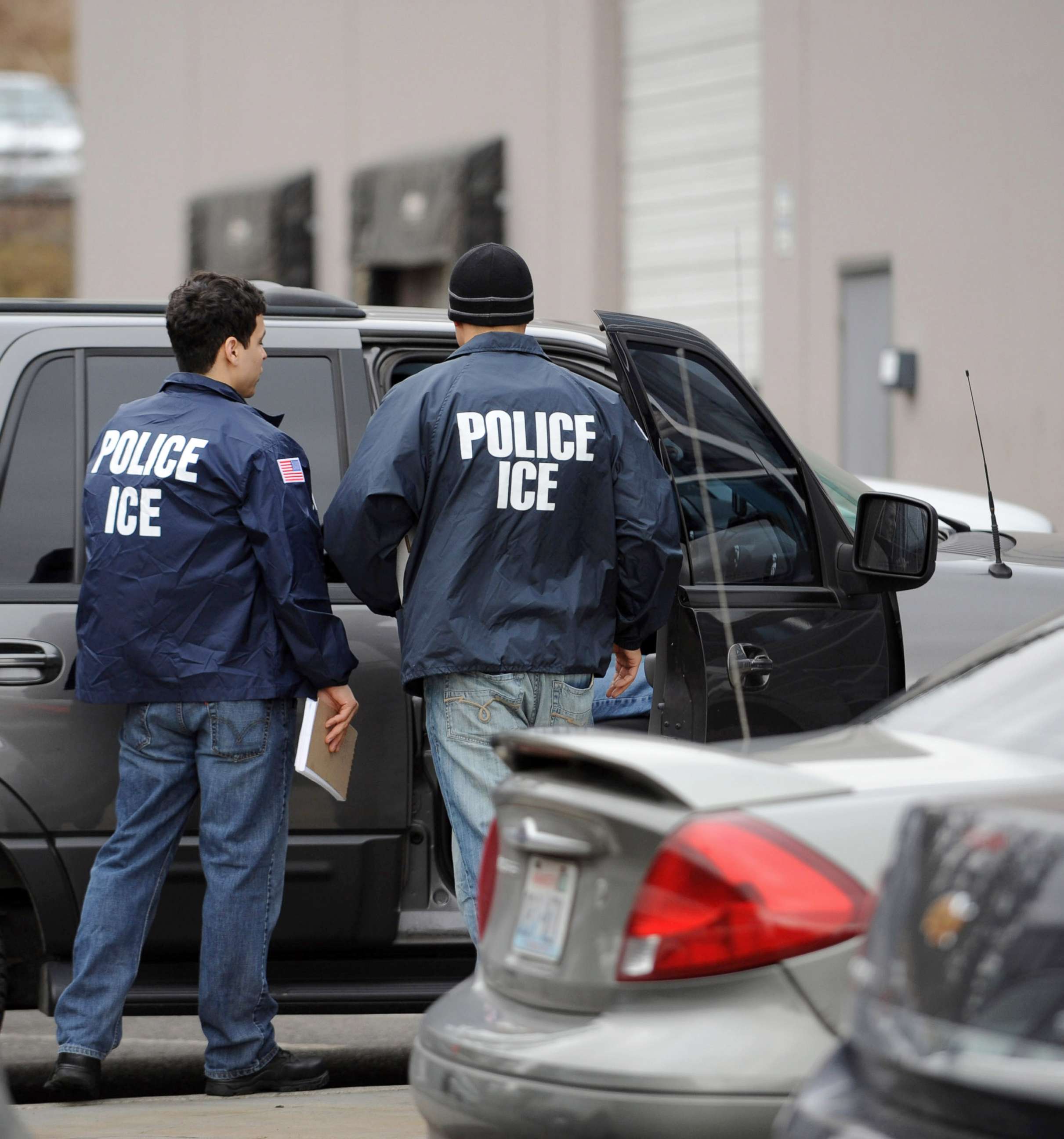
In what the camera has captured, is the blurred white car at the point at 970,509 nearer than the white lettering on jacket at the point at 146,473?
No

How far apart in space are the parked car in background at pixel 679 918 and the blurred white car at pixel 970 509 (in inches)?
164

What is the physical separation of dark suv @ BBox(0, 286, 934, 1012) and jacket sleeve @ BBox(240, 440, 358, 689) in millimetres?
270

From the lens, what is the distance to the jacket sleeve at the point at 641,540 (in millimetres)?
3998

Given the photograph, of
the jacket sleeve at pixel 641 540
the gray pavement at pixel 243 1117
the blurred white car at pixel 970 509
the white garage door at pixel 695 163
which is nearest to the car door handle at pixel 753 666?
the jacket sleeve at pixel 641 540

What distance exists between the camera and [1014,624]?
4.77m

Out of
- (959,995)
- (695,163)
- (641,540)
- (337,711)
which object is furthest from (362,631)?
(695,163)

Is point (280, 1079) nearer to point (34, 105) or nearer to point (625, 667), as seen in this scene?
point (625, 667)

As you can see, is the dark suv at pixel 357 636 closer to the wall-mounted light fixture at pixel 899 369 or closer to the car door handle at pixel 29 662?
the car door handle at pixel 29 662

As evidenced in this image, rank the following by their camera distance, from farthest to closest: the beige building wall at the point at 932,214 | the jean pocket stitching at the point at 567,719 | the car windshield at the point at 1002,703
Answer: the beige building wall at the point at 932,214, the jean pocket stitching at the point at 567,719, the car windshield at the point at 1002,703

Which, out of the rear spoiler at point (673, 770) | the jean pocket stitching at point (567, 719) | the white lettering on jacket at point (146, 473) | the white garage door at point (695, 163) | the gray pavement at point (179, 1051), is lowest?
the gray pavement at point (179, 1051)

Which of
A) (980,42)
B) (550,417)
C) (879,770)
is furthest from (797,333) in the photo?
(879,770)

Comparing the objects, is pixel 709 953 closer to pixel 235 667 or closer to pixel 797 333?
pixel 235 667

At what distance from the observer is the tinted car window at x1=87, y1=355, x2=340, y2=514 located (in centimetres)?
440

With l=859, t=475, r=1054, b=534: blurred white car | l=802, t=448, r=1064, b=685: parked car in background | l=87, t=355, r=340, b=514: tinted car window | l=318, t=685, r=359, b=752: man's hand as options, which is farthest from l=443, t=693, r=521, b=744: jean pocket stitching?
l=859, t=475, r=1054, b=534: blurred white car
